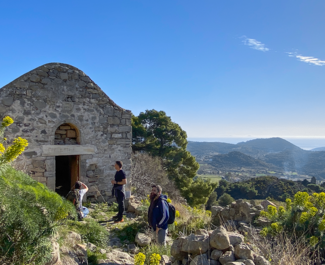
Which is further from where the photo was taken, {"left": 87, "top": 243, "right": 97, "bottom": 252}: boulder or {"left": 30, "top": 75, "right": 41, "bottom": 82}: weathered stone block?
{"left": 30, "top": 75, "right": 41, "bottom": 82}: weathered stone block

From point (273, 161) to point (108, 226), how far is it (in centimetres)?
9995

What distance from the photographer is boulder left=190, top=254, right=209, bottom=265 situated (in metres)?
3.50

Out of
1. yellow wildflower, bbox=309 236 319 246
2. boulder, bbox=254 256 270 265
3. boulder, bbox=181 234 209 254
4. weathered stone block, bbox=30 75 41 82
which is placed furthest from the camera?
weathered stone block, bbox=30 75 41 82

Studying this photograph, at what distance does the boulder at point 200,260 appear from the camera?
11.5 feet

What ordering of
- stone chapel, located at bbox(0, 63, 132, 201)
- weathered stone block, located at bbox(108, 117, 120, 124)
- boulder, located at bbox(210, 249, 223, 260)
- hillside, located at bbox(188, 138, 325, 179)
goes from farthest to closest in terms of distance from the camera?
1. hillside, located at bbox(188, 138, 325, 179)
2. weathered stone block, located at bbox(108, 117, 120, 124)
3. stone chapel, located at bbox(0, 63, 132, 201)
4. boulder, located at bbox(210, 249, 223, 260)

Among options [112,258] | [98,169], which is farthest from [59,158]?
[112,258]

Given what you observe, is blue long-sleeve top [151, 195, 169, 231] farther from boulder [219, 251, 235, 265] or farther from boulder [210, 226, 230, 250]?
boulder [219, 251, 235, 265]

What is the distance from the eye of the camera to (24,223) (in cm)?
266

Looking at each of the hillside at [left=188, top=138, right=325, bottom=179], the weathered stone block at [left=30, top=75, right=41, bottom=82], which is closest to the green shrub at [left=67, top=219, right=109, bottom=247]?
the weathered stone block at [left=30, top=75, right=41, bottom=82]

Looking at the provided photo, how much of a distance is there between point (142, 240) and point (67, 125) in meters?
4.45

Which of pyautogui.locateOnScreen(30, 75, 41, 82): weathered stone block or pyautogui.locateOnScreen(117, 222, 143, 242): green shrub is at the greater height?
pyautogui.locateOnScreen(30, 75, 41, 82): weathered stone block

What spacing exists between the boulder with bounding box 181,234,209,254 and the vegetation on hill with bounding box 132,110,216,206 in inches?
593

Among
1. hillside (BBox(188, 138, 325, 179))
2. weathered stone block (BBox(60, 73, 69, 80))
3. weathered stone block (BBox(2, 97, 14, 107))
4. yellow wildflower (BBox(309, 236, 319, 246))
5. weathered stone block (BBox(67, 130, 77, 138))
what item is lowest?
hillside (BBox(188, 138, 325, 179))

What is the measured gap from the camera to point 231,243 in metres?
3.91
